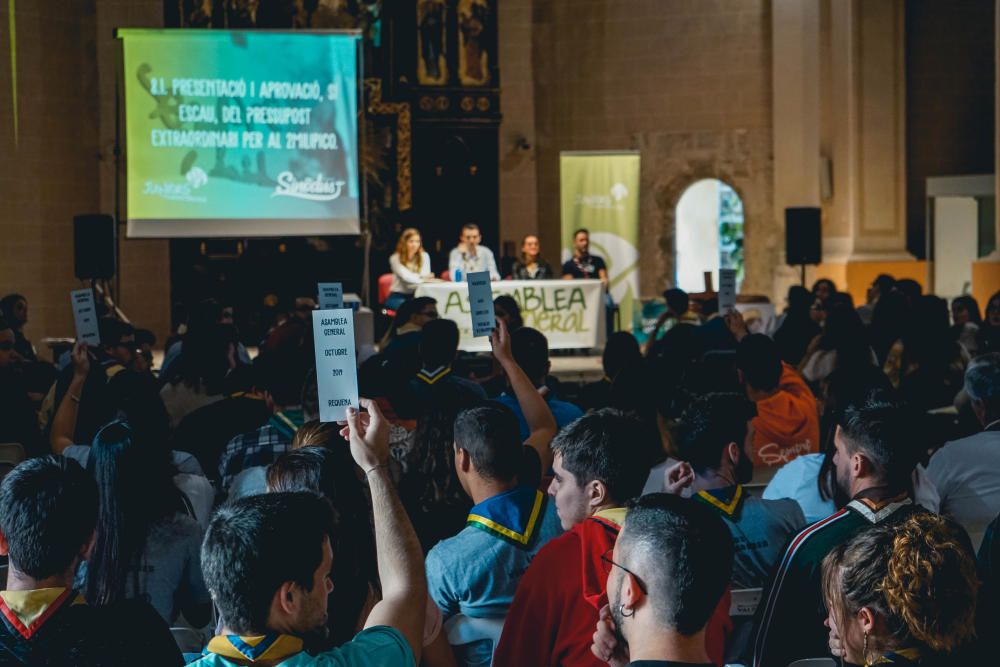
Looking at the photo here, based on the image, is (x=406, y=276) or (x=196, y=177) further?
(x=406, y=276)

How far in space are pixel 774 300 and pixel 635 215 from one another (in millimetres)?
3128

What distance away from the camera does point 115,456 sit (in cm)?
333

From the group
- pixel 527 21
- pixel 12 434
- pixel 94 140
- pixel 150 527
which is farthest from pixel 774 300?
pixel 150 527

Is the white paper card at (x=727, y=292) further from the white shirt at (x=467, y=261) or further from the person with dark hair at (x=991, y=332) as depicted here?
the white shirt at (x=467, y=261)

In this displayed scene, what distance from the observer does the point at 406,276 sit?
44.4 feet

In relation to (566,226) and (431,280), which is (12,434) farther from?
(566,226)

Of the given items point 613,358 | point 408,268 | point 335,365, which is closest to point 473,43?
point 408,268

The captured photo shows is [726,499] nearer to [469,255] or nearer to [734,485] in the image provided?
[734,485]

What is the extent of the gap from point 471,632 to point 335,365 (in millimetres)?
685

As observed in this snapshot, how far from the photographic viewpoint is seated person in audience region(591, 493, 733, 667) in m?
2.04

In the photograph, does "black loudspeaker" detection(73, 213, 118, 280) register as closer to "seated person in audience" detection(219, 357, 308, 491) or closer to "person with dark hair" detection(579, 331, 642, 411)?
"person with dark hair" detection(579, 331, 642, 411)

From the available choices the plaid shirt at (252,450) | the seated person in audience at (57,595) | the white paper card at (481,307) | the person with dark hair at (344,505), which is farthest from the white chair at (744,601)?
the white paper card at (481,307)

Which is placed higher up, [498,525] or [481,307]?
[481,307]

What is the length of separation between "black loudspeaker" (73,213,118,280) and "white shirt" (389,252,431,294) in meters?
2.76
